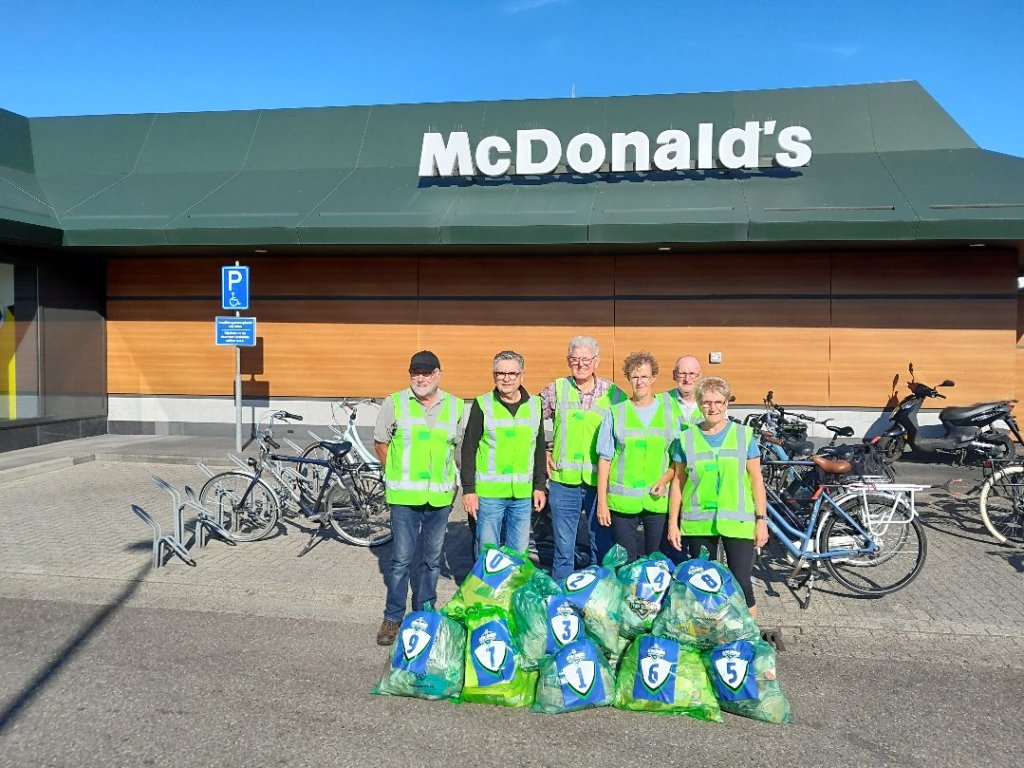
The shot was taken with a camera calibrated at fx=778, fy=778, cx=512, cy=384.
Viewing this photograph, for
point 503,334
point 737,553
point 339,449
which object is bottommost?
point 737,553

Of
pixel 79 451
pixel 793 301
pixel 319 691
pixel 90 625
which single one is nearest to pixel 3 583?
pixel 90 625

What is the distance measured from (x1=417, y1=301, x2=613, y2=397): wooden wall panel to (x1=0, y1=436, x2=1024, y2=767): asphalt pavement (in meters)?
5.87

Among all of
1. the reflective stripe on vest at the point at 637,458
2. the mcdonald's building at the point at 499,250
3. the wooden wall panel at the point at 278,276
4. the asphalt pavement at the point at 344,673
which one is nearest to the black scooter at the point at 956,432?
the mcdonald's building at the point at 499,250

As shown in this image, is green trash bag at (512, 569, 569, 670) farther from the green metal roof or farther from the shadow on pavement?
the green metal roof

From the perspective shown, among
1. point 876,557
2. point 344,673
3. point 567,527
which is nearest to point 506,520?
point 567,527

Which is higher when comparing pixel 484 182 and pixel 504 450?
pixel 484 182

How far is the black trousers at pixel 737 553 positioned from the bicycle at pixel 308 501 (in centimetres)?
349

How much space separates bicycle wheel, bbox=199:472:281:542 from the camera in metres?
7.32

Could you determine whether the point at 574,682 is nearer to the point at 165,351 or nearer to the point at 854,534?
the point at 854,534

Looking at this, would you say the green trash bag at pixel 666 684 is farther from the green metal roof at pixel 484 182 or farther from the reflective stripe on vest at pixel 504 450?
the green metal roof at pixel 484 182

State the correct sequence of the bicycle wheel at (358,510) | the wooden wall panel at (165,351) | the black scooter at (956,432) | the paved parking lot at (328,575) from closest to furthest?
the paved parking lot at (328,575)
the bicycle wheel at (358,510)
the black scooter at (956,432)
the wooden wall panel at (165,351)

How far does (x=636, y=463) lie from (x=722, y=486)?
59 cm

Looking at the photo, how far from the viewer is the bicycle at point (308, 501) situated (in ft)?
23.9

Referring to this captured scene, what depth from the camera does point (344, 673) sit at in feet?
14.7
